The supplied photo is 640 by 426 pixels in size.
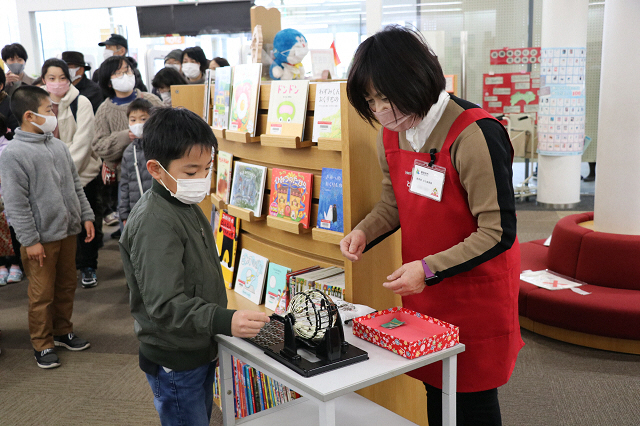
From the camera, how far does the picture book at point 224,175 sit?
284 centimetres

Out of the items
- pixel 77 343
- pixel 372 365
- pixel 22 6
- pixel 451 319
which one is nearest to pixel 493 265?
pixel 451 319

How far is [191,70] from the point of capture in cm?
601

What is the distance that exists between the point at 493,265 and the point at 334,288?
0.60 m

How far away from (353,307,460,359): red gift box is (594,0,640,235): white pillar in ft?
8.35

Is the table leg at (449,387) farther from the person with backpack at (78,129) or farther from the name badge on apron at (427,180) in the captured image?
the person with backpack at (78,129)

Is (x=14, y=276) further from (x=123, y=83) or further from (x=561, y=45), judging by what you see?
(x=561, y=45)

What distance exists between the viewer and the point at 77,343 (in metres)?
3.60

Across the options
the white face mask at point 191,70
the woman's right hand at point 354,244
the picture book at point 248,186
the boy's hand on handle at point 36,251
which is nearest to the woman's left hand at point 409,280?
the woman's right hand at point 354,244

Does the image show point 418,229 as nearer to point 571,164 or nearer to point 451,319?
point 451,319

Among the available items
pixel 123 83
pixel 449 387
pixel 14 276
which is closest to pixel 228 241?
pixel 449 387

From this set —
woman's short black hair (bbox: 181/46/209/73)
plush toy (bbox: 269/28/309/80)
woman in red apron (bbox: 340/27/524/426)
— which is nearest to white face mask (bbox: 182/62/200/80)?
woman's short black hair (bbox: 181/46/209/73)

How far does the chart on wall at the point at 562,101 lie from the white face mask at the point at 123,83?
4.55 meters

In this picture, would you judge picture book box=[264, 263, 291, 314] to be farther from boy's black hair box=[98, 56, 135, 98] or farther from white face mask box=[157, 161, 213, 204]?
boy's black hair box=[98, 56, 135, 98]

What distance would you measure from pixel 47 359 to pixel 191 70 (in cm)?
354
